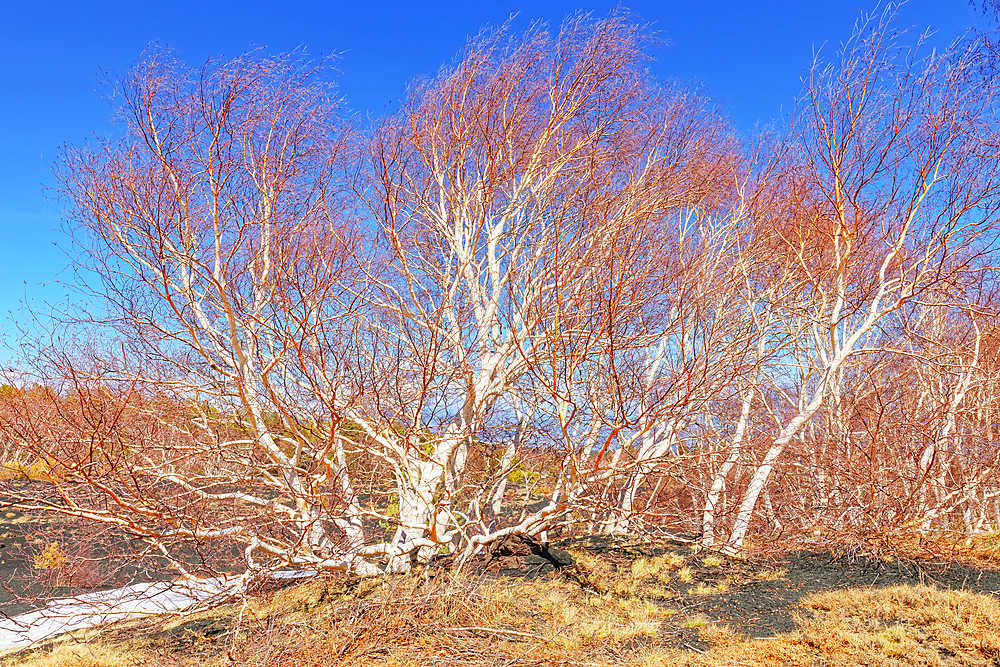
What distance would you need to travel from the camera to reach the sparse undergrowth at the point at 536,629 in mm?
4426

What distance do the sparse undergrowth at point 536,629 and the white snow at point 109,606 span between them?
0.77ft

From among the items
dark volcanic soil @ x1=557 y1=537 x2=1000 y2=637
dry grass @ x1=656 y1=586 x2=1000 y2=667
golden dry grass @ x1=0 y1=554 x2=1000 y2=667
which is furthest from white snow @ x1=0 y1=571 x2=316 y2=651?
dark volcanic soil @ x1=557 y1=537 x2=1000 y2=637

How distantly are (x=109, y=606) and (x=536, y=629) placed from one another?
10.9ft

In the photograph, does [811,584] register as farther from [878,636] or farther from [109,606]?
[109,606]

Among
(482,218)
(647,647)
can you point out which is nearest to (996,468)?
(647,647)

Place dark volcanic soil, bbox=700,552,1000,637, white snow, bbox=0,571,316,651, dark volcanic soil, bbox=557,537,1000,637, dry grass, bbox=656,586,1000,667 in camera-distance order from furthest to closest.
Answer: dark volcanic soil, bbox=557,537,1000,637
dark volcanic soil, bbox=700,552,1000,637
white snow, bbox=0,571,316,651
dry grass, bbox=656,586,1000,667

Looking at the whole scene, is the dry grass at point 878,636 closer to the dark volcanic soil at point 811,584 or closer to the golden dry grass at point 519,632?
the golden dry grass at point 519,632

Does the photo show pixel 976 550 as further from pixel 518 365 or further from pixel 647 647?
pixel 518 365

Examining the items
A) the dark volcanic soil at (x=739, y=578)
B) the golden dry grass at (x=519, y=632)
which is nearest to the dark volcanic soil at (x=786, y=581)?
the dark volcanic soil at (x=739, y=578)

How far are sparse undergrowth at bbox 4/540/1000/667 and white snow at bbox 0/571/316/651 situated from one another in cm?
24

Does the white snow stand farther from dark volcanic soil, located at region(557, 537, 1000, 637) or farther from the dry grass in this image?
dark volcanic soil, located at region(557, 537, 1000, 637)

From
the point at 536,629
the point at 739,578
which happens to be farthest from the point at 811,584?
the point at 536,629

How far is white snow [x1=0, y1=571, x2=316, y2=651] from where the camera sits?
4832 millimetres

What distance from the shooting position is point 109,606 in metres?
4.86
